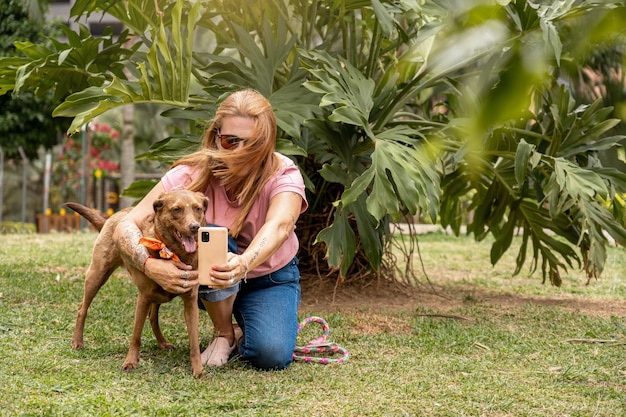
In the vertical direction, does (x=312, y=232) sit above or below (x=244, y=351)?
above

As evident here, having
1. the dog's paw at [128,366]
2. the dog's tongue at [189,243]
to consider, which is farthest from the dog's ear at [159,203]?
the dog's paw at [128,366]

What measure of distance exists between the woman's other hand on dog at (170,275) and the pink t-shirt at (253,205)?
54cm

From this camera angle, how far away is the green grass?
2.85 meters

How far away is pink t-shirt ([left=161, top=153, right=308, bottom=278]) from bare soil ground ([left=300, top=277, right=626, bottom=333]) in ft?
4.36

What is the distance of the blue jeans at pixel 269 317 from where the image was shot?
3.37 meters

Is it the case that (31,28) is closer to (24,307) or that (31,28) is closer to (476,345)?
(24,307)

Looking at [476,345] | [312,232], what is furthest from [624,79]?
[312,232]

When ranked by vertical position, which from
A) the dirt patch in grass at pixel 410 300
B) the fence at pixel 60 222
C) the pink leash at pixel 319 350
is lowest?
the fence at pixel 60 222

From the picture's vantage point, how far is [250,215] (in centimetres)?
355

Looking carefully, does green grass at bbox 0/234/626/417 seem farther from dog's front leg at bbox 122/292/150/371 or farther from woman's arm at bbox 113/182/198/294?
woman's arm at bbox 113/182/198/294

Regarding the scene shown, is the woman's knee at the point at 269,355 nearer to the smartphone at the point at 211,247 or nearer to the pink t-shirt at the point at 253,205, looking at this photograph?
the pink t-shirt at the point at 253,205

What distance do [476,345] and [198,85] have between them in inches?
110

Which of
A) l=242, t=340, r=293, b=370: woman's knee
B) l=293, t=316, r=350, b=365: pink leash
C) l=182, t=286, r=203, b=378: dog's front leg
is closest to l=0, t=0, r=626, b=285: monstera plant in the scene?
l=293, t=316, r=350, b=365: pink leash

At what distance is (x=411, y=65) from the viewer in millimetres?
5895
